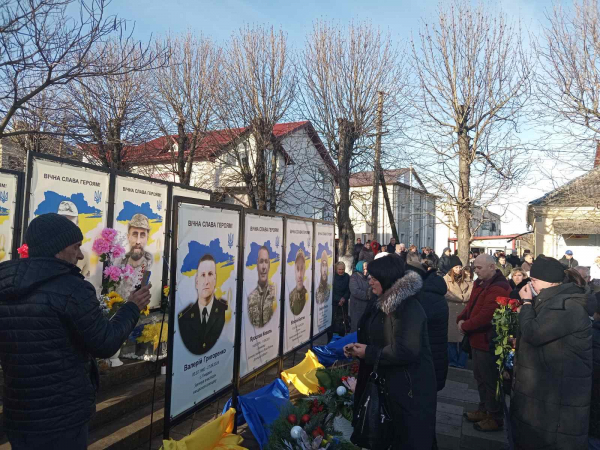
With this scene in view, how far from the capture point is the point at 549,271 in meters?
3.58

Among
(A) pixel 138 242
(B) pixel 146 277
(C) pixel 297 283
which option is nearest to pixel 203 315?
(C) pixel 297 283

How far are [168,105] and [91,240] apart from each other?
11083 millimetres

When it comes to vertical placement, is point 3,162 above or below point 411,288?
above

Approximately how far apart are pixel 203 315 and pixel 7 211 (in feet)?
13.4

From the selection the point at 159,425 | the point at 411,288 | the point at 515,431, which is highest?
the point at 411,288

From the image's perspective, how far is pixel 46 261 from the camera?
91.9 inches

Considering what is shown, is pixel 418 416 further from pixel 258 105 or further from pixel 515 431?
pixel 258 105

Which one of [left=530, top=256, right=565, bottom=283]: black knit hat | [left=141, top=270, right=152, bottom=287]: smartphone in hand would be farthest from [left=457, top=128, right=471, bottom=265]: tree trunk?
[left=530, top=256, right=565, bottom=283]: black knit hat


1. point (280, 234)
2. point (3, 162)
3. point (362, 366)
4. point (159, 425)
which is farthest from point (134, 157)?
point (362, 366)

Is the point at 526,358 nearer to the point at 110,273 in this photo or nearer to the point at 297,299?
the point at 297,299

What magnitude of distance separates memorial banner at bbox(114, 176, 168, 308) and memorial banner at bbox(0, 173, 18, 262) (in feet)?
4.59

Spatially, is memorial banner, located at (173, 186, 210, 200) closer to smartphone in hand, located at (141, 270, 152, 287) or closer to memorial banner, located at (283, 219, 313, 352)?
smartphone in hand, located at (141, 270, 152, 287)

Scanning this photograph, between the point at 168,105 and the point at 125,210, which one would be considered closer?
the point at 125,210

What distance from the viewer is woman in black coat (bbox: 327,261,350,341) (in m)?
9.38
